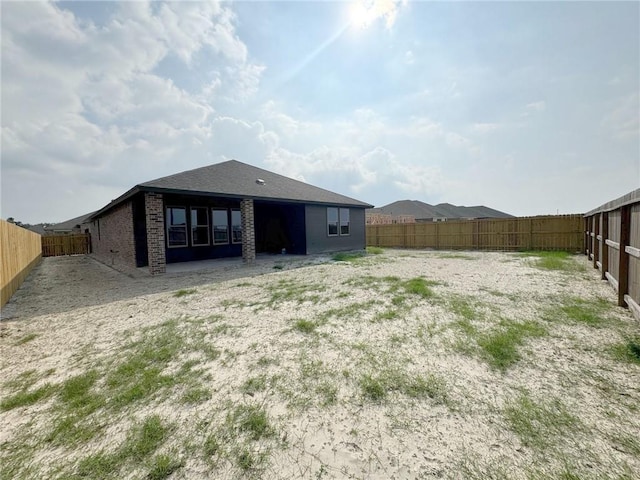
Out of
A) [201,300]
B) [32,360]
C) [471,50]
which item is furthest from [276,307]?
[471,50]

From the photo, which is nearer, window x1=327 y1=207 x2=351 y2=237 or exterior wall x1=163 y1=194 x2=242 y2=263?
exterior wall x1=163 y1=194 x2=242 y2=263

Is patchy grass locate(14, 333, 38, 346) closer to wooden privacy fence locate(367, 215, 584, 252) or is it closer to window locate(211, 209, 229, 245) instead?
window locate(211, 209, 229, 245)

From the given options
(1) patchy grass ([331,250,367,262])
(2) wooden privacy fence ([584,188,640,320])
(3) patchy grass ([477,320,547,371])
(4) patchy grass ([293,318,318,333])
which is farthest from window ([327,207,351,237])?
(3) patchy grass ([477,320,547,371])

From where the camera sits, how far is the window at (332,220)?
14.5 m

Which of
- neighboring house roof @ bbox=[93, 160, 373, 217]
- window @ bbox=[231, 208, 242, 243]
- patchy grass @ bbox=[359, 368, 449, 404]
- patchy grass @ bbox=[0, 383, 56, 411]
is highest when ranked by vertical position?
neighboring house roof @ bbox=[93, 160, 373, 217]

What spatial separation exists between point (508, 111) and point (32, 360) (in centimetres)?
1566

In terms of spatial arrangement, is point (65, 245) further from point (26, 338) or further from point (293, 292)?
point (293, 292)

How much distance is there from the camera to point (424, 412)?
2.28m

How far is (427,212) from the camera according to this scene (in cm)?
4316

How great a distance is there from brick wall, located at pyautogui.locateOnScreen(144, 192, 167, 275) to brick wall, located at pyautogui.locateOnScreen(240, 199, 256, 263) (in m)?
2.96

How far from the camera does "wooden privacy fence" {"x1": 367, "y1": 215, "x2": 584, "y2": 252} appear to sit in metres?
13.4

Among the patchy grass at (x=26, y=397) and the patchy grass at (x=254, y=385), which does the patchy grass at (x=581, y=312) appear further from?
the patchy grass at (x=26, y=397)

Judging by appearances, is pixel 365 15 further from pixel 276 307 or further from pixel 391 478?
pixel 391 478

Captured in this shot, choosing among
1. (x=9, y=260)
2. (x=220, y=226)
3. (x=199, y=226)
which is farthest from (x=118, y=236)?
(x=9, y=260)
